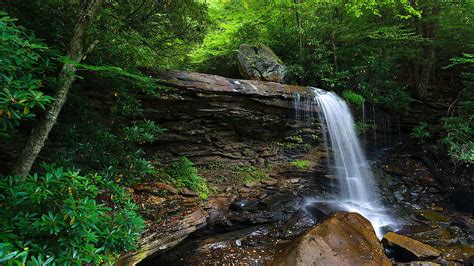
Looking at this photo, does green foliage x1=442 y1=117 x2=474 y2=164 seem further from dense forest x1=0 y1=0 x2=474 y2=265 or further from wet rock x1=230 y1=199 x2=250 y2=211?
wet rock x1=230 y1=199 x2=250 y2=211

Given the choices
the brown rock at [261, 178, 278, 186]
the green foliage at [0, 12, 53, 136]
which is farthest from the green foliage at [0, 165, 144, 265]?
the brown rock at [261, 178, 278, 186]

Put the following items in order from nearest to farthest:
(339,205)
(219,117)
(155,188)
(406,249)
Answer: (406,249) → (155,188) → (219,117) → (339,205)

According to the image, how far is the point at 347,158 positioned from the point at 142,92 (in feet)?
21.8

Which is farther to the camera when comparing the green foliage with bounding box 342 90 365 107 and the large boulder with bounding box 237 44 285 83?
the large boulder with bounding box 237 44 285 83

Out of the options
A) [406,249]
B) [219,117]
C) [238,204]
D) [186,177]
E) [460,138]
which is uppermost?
[219,117]

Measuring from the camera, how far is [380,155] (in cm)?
1002

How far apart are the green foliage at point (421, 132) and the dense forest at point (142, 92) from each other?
0.20 feet

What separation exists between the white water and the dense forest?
64 cm

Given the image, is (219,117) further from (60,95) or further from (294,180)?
(60,95)

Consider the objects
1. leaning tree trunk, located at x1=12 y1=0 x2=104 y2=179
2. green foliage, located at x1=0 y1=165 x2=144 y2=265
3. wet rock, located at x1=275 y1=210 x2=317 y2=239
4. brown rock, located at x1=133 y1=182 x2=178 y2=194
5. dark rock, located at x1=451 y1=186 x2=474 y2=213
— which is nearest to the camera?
green foliage, located at x1=0 y1=165 x2=144 y2=265

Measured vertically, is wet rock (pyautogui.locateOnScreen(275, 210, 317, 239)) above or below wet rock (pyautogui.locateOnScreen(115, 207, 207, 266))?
below

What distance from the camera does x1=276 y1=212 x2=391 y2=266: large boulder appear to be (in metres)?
4.33

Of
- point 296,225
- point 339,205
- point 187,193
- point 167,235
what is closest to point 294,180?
point 339,205

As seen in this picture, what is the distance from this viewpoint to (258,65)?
962 cm
